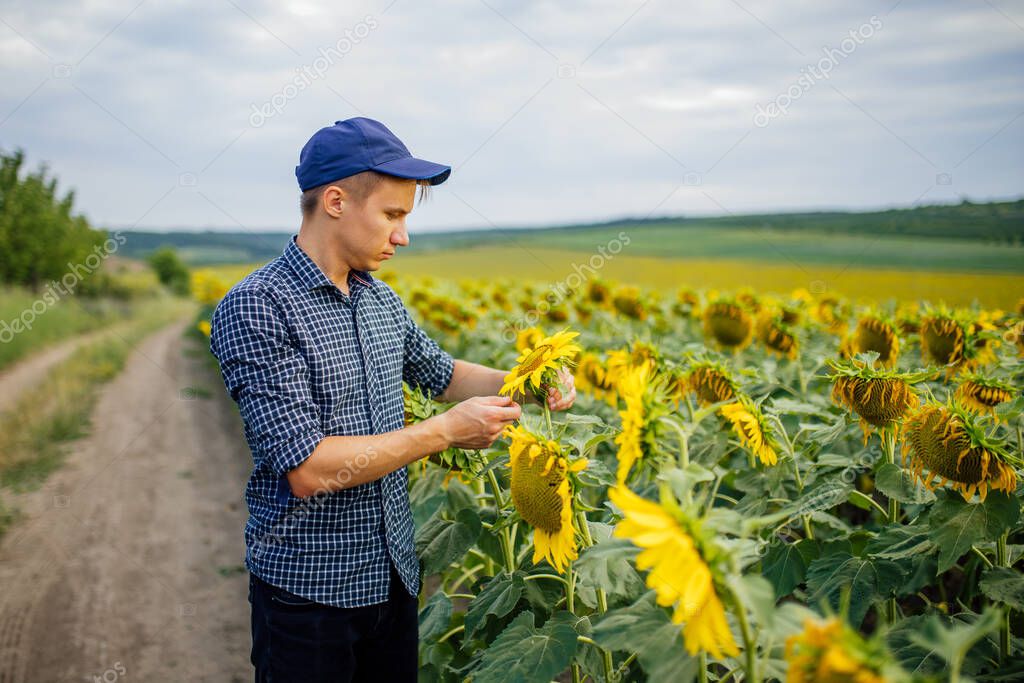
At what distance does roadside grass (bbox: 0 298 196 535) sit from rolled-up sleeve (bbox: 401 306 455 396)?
17.9 ft

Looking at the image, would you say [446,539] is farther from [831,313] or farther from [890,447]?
[831,313]

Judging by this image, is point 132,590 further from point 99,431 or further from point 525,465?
point 99,431

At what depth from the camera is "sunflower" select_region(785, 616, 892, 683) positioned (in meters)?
1.06

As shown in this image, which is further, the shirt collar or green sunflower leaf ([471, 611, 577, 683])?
the shirt collar

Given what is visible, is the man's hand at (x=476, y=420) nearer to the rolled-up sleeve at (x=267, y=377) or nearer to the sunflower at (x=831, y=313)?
the rolled-up sleeve at (x=267, y=377)

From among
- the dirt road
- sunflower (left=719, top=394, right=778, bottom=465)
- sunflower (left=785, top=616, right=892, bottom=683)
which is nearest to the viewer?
sunflower (left=785, top=616, right=892, bottom=683)

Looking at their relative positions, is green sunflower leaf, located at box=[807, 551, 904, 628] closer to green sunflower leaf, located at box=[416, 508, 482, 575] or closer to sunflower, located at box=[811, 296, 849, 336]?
green sunflower leaf, located at box=[416, 508, 482, 575]

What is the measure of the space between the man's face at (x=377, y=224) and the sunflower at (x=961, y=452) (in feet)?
5.27

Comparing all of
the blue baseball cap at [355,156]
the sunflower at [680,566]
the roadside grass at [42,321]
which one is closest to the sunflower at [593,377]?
the blue baseball cap at [355,156]

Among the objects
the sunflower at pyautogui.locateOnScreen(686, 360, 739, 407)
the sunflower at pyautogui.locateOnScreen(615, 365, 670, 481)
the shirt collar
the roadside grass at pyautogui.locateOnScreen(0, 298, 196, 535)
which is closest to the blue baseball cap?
the shirt collar

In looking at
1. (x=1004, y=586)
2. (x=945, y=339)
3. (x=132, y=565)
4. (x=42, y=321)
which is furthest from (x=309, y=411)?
(x=42, y=321)

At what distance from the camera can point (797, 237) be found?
58.1ft

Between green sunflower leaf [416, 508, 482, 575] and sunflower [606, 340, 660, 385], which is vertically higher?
sunflower [606, 340, 660, 385]

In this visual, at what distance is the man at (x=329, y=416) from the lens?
205cm
